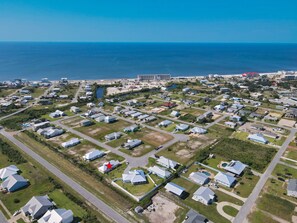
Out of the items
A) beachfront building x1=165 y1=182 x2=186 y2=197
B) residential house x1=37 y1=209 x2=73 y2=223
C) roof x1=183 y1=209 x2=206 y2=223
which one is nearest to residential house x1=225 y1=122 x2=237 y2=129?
beachfront building x1=165 y1=182 x2=186 y2=197

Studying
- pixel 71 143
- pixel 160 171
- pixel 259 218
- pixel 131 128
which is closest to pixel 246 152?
pixel 259 218

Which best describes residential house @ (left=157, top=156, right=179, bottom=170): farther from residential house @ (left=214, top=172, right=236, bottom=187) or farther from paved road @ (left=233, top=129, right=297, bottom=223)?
paved road @ (left=233, top=129, right=297, bottom=223)

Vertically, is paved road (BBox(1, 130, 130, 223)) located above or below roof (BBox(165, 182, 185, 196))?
below

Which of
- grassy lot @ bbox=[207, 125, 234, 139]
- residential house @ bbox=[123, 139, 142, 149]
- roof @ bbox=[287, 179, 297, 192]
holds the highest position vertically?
roof @ bbox=[287, 179, 297, 192]

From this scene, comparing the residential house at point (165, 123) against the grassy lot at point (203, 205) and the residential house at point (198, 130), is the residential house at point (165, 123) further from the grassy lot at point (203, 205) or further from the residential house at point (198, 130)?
the grassy lot at point (203, 205)

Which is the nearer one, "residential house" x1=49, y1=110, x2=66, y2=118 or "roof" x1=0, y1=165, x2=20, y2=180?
"roof" x1=0, y1=165, x2=20, y2=180

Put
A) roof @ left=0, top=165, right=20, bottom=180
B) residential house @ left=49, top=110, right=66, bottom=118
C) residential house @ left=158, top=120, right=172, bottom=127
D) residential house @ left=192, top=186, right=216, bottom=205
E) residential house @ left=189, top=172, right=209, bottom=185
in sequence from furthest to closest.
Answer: residential house @ left=49, top=110, right=66, bottom=118 → residential house @ left=158, top=120, right=172, bottom=127 → roof @ left=0, top=165, right=20, bottom=180 → residential house @ left=189, top=172, right=209, bottom=185 → residential house @ left=192, top=186, right=216, bottom=205

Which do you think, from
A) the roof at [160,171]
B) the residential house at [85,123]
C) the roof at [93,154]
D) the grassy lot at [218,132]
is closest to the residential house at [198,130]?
the grassy lot at [218,132]

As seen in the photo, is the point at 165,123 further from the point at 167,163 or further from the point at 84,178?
the point at 84,178
